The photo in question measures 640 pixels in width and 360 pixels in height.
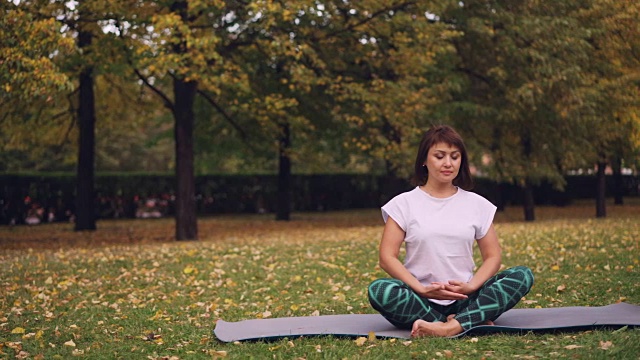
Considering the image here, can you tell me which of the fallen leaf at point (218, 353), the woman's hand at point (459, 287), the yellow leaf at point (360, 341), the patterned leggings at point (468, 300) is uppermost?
the woman's hand at point (459, 287)

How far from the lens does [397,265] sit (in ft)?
18.3

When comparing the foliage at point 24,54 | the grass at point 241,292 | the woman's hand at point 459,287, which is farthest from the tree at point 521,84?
the woman's hand at point 459,287

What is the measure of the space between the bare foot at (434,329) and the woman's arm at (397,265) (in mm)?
207

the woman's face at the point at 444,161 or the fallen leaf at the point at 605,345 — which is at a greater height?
the woman's face at the point at 444,161

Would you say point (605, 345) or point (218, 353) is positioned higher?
point (605, 345)

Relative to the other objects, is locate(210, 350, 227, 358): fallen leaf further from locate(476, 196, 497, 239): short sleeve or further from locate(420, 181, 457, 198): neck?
locate(476, 196, 497, 239): short sleeve

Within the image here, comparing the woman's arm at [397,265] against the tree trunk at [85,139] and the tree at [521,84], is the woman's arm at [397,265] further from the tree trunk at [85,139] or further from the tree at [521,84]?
the tree trunk at [85,139]

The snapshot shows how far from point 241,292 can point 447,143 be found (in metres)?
4.15

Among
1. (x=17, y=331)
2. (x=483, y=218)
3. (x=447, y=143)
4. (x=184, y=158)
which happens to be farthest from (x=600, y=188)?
(x=17, y=331)

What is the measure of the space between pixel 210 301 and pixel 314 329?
2549 mm

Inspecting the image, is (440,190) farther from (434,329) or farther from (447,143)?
(434,329)

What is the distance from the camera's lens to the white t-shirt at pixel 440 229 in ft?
18.2

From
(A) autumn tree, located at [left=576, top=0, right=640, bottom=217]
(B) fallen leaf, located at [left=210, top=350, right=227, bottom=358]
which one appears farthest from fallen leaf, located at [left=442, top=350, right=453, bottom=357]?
(A) autumn tree, located at [left=576, top=0, right=640, bottom=217]

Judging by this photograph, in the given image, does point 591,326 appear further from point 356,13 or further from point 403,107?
point 356,13
